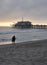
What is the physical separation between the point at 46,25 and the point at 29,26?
51.3 feet

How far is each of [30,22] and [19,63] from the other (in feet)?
458

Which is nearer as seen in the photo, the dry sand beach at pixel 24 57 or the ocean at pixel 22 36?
the dry sand beach at pixel 24 57

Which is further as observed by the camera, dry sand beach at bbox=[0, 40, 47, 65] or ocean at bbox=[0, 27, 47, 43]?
ocean at bbox=[0, 27, 47, 43]

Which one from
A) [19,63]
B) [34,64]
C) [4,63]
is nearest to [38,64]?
[34,64]

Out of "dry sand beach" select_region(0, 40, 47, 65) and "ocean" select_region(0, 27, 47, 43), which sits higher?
"dry sand beach" select_region(0, 40, 47, 65)

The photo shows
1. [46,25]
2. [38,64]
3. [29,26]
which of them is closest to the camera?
[38,64]

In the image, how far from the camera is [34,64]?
317 inches

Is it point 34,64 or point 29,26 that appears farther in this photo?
point 29,26

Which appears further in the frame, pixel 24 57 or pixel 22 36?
pixel 22 36

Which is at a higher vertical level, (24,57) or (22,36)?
(24,57)

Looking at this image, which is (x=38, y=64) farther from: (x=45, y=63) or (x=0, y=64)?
(x=0, y=64)

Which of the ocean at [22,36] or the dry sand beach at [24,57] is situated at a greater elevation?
the dry sand beach at [24,57]

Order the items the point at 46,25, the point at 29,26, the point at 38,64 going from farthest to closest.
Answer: the point at 29,26
the point at 46,25
the point at 38,64

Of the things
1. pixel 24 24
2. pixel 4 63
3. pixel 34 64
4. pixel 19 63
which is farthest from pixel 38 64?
pixel 24 24
